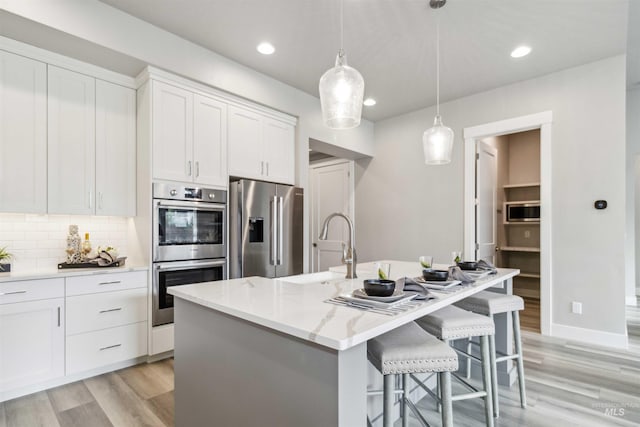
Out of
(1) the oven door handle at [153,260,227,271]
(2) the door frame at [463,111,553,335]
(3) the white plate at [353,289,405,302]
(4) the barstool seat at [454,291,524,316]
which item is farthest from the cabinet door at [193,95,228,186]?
(2) the door frame at [463,111,553,335]

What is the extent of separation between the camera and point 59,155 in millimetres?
2650

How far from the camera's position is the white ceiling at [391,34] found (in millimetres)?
2490

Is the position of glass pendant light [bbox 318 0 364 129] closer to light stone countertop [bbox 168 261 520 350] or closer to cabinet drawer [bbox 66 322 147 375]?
light stone countertop [bbox 168 261 520 350]

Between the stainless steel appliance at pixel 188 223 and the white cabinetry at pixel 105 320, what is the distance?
34 cm

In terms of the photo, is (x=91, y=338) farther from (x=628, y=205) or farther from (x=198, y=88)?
(x=628, y=205)

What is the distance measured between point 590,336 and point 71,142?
17.2ft

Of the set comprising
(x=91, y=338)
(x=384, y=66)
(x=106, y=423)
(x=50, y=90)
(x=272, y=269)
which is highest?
(x=384, y=66)

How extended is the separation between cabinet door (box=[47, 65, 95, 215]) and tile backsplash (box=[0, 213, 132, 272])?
271 millimetres

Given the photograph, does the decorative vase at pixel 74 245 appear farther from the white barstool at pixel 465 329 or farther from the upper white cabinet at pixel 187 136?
the white barstool at pixel 465 329

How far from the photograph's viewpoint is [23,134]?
2473mm

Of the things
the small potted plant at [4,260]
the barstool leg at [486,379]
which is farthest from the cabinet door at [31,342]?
the barstool leg at [486,379]

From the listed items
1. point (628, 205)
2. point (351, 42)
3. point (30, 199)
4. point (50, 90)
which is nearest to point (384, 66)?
point (351, 42)

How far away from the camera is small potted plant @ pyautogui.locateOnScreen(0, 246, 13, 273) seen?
96.6 inches

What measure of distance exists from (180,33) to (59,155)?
143 cm
